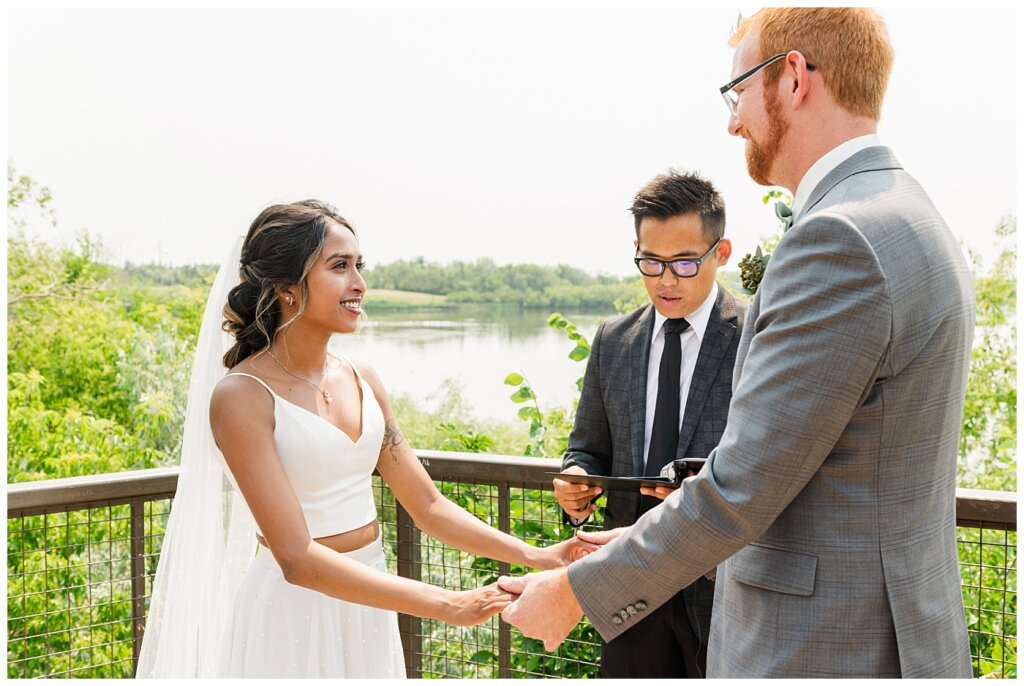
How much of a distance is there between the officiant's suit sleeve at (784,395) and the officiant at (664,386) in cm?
76

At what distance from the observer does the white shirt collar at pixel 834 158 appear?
1597 mm

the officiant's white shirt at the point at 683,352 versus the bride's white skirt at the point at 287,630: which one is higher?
the officiant's white shirt at the point at 683,352

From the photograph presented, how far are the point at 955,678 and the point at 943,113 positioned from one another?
6903mm

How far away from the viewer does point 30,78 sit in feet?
32.1

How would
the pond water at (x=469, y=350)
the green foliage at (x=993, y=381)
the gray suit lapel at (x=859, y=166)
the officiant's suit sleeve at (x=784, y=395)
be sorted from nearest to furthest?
the officiant's suit sleeve at (x=784, y=395), the gray suit lapel at (x=859, y=166), the green foliage at (x=993, y=381), the pond water at (x=469, y=350)

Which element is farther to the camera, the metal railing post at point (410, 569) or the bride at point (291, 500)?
the metal railing post at point (410, 569)

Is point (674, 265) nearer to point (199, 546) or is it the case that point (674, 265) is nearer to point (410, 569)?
point (410, 569)

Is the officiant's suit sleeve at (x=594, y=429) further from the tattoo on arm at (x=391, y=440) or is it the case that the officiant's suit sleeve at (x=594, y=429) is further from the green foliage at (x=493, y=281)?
the green foliage at (x=493, y=281)

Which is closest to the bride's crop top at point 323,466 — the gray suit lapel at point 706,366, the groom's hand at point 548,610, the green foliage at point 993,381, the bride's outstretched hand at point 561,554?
the bride's outstretched hand at point 561,554

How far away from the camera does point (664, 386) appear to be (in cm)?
246

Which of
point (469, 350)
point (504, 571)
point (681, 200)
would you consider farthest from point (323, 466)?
point (469, 350)

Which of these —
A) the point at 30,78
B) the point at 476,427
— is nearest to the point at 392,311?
the point at 476,427

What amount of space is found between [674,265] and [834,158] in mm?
906

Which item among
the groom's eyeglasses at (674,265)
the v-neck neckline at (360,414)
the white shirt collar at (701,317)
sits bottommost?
the v-neck neckline at (360,414)
